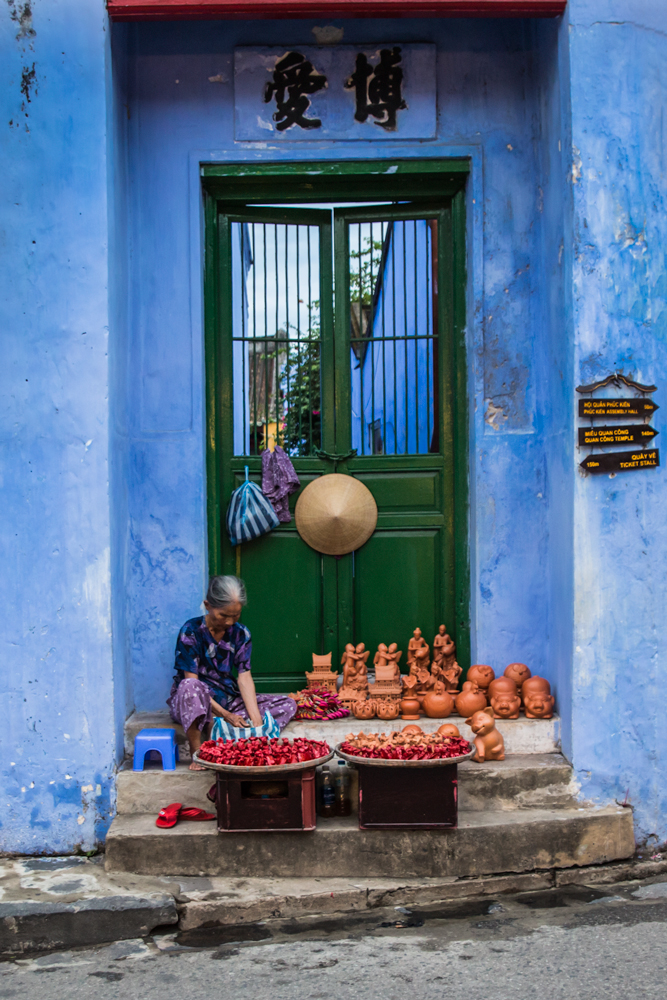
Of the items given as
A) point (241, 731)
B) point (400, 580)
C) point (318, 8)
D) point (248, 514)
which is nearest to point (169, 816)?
point (241, 731)

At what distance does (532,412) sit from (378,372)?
104 centimetres

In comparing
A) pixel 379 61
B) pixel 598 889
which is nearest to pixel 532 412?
pixel 379 61

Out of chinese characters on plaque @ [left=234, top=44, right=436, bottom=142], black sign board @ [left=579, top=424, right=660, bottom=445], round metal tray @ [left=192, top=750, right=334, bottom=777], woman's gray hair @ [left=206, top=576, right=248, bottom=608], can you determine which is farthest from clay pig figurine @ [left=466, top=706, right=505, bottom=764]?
chinese characters on plaque @ [left=234, top=44, right=436, bottom=142]

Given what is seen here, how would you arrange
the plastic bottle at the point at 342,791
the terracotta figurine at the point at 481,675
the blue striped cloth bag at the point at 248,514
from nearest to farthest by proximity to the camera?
the plastic bottle at the point at 342,791 < the terracotta figurine at the point at 481,675 < the blue striped cloth bag at the point at 248,514

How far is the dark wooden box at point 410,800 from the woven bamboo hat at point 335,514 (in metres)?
1.64

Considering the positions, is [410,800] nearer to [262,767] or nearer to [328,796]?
[328,796]

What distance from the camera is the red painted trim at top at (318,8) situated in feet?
15.1

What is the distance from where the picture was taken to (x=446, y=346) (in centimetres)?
539

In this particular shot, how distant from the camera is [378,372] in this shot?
5.45m

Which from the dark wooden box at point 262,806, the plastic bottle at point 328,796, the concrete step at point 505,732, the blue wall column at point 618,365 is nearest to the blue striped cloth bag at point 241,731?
the concrete step at point 505,732

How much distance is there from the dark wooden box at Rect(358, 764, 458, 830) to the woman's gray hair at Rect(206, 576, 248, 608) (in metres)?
1.10

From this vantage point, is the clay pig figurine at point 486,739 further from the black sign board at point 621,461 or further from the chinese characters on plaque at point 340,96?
the chinese characters on plaque at point 340,96

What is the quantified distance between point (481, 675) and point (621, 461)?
151 centimetres

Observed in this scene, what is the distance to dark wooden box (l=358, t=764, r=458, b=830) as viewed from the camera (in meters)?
4.05
